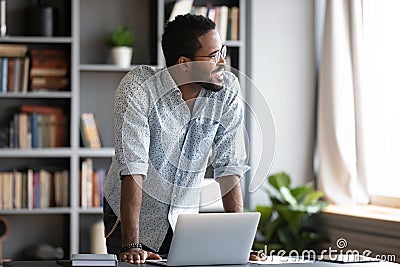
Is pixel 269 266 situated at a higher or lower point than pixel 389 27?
lower

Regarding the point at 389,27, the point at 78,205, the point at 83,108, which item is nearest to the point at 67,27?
the point at 83,108

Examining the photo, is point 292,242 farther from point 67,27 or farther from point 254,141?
point 67,27

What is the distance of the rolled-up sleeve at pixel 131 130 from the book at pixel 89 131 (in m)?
2.41

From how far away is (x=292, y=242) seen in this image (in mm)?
5168

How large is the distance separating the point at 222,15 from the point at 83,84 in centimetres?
95

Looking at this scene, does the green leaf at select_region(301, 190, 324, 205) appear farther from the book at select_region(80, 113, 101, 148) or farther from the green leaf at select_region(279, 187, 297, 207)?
the book at select_region(80, 113, 101, 148)

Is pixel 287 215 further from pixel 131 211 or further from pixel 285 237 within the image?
pixel 131 211

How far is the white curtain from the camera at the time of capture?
5180 millimetres

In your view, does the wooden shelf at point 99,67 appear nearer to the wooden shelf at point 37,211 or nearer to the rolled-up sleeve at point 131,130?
the wooden shelf at point 37,211

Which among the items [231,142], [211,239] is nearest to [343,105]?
[231,142]

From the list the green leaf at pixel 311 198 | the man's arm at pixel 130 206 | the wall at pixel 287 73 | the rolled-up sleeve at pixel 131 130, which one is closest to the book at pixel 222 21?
the wall at pixel 287 73

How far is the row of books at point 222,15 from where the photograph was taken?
5.35 metres

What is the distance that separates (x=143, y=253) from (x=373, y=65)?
9.14ft

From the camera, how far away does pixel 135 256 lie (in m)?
2.75
